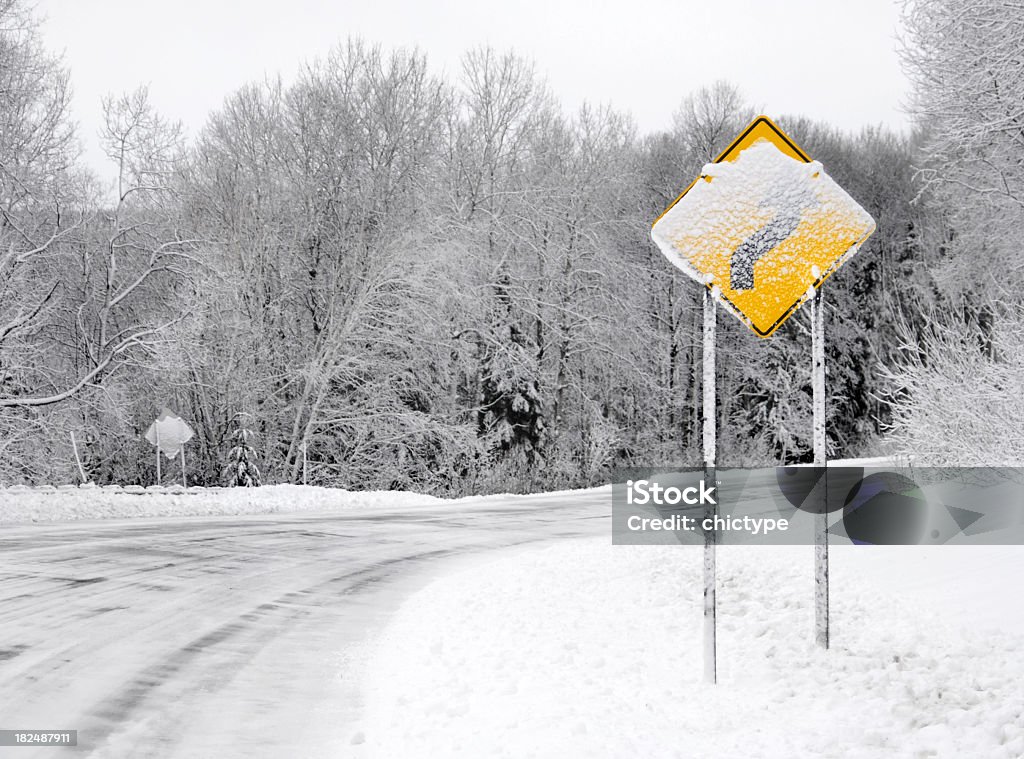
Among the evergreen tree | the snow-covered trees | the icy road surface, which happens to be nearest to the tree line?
the evergreen tree

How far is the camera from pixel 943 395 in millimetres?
12477

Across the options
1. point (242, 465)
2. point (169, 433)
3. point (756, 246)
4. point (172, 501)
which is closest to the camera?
point (756, 246)

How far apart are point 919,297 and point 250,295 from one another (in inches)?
962

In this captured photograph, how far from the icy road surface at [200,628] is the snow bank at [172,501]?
272cm

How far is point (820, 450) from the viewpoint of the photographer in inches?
227

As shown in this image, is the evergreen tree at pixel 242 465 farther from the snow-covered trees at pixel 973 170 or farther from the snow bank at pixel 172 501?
the snow-covered trees at pixel 973 170

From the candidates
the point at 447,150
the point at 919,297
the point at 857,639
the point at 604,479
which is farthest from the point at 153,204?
the point at 919,297

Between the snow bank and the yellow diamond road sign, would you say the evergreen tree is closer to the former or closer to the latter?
the snow bank

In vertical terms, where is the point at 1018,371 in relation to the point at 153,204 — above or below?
below

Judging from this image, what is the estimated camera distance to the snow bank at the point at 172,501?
16.9 meters

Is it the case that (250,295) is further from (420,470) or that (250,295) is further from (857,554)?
(857,554)

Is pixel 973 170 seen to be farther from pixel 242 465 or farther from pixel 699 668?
pixel 242 465

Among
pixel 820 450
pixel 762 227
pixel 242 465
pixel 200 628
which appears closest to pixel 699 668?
pixel 820 450

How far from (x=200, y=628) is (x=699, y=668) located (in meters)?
3.87
